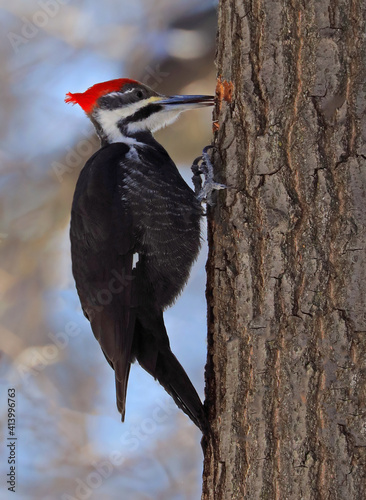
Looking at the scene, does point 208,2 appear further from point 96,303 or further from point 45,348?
point 45,348

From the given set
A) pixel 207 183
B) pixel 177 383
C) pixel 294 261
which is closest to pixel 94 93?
pixel 207 183

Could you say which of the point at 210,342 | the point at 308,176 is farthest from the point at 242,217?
the point at 210,342

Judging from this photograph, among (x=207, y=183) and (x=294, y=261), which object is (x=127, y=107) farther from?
(x=294, y=261)

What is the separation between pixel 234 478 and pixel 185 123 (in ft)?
8.37

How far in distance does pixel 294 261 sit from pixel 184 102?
1448 mm

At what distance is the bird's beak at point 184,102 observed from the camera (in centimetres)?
272

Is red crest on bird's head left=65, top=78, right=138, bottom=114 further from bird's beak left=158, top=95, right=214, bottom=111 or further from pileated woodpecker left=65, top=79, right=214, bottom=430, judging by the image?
pileated woodpecker left=65, top=79, right=214, bottom=430

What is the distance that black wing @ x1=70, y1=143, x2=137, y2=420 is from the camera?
2.40m

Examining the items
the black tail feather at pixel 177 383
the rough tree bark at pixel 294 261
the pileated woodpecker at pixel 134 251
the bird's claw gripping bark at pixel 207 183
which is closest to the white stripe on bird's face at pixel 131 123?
the pileated woodpecker at pixel 134 251

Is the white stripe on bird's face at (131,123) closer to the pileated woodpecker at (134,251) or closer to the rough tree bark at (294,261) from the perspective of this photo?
the pileated woodpecker at (134,251)

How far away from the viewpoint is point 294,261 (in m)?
1.73

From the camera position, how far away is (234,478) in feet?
5.99

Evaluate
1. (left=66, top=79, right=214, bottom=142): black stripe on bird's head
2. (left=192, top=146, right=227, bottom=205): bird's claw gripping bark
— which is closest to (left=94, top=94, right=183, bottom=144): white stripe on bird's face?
(left=66, top=79, right=214, bottom=142): black stripe on bird's head

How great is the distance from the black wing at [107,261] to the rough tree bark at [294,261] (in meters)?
0.58
